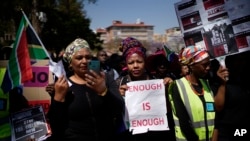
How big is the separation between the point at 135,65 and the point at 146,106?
1.46 ft

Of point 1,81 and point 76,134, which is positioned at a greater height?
point 1,81

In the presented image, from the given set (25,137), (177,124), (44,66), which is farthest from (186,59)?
(25,137)

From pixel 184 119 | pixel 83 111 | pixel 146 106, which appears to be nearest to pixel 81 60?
pixel 83 111

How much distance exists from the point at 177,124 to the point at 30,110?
4.69 feet

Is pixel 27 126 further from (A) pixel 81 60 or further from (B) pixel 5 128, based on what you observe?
(A) pixel 81 60

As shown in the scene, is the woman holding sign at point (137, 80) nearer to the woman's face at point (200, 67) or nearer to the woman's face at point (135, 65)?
the woman's face at point (135, 65)

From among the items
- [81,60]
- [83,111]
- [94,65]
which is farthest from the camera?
[81,60]

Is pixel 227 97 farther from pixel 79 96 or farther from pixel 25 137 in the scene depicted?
pixel 25 137

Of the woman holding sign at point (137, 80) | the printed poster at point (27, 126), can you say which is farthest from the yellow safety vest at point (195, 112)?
the printed poster at point (27, 126)

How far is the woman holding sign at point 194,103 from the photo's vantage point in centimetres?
351

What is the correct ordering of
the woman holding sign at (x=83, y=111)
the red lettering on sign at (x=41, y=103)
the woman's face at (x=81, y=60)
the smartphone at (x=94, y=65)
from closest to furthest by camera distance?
the smartphone at (x=94, y=65) < the woman holding sign at (x=83, y=111) < the woman's face at (x=81, y=60) < the red lettering on sign at (x=41, y=103)

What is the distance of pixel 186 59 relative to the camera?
3.78 m

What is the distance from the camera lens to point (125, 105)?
11.8ft

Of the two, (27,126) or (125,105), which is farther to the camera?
(125,105)
